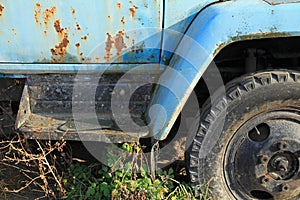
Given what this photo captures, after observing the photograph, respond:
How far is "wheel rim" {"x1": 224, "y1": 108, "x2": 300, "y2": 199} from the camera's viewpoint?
269 centimetres

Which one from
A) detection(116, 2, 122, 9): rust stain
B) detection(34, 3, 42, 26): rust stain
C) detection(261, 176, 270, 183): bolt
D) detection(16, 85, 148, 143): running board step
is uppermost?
detection(116, 2, 122, 9): rust stain

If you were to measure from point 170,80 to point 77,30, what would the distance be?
0.67m

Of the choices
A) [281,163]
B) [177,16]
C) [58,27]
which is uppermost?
[177,16]

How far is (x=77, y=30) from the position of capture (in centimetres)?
280

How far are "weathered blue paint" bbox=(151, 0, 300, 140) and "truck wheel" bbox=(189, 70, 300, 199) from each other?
0.25 meters

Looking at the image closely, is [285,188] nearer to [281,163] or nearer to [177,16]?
[281,163]

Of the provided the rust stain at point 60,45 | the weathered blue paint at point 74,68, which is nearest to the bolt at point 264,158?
the weathered blue paint at point 74,68

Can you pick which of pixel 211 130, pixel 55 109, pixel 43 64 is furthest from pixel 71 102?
pixel 211 130

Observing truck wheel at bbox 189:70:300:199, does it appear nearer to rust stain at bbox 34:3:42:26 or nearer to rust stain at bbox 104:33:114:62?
rust stain at bbox 104:33:114:62

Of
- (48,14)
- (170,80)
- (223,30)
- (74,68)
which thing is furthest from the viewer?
(74,68)

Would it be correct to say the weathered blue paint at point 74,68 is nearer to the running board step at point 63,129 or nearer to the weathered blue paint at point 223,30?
the running board step at point 63,129

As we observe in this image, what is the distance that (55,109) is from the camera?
291 centimetres

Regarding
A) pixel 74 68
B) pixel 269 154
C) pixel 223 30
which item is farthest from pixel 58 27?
pixel 269 154

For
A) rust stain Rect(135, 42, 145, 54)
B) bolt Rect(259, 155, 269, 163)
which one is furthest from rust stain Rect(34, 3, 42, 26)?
bolt Rect(259, 155, 269, 163)
